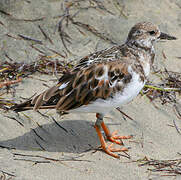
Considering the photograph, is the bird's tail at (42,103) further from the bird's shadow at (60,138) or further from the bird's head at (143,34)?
the bird's head at (143,34)

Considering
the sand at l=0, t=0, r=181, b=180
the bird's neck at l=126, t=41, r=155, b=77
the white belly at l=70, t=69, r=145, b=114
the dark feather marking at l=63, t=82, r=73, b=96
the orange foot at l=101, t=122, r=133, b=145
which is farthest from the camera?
the orange foot at l=101, t=122, r=133, b=145

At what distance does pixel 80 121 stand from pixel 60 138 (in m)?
0.48

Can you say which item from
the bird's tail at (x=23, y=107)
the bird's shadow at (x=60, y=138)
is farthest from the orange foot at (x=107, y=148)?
the bird's tail at (x=23, y=107)

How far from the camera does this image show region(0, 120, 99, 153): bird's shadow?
15.4 ft

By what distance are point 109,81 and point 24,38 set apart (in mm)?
2530

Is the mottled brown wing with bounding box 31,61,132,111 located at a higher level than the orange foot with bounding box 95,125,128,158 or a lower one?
higher

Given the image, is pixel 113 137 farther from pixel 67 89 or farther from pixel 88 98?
pixel 67 89

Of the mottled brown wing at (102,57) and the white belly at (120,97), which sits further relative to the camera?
the mottled brown wing at (102,57)

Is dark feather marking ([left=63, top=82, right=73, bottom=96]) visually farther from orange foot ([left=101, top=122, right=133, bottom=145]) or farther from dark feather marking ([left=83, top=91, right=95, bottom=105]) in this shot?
orange foot ([left=101, top=122, right=133, bottom=145])

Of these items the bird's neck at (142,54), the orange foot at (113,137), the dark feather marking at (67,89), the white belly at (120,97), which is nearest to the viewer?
the white belly at (120,97)

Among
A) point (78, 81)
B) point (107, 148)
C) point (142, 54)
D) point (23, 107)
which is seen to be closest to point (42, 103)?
point (23, 107)

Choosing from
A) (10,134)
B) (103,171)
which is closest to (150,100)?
(103,171)

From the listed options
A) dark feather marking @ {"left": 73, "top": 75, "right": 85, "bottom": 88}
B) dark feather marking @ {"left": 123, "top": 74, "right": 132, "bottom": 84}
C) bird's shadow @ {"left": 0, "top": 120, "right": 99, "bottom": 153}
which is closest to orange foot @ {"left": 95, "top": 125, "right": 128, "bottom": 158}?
bird's shadow @ {"left": 0, "top": 120, "right": 99, "bottom": 153}

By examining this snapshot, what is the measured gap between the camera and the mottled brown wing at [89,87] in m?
4.55
